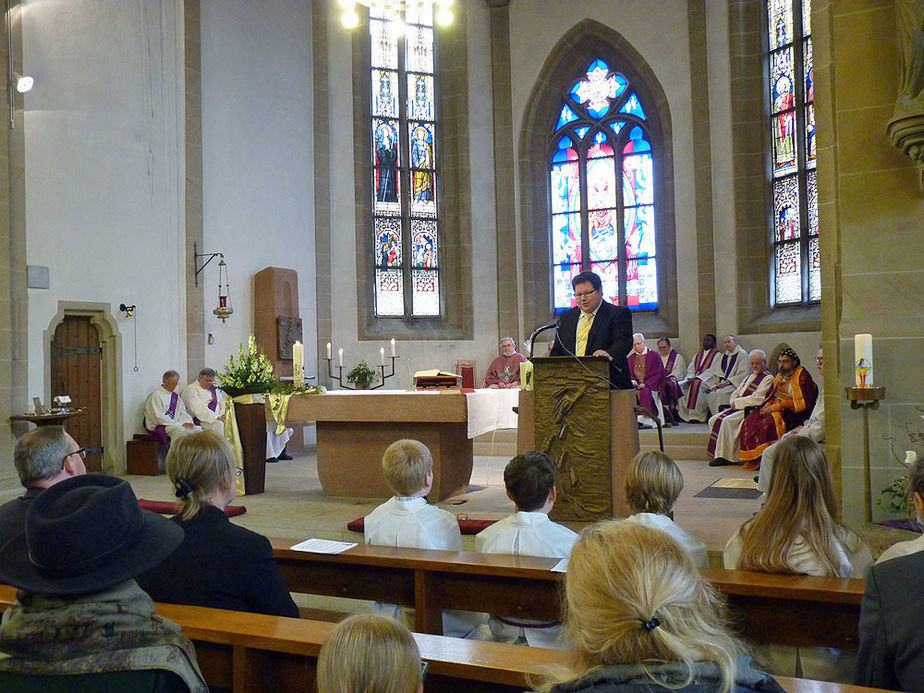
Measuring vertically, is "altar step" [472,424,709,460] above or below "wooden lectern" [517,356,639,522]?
below

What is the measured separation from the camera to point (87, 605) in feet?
5.23

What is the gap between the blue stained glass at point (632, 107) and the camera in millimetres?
13789

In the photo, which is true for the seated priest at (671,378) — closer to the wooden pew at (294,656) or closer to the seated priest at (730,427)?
the seated priest at (730,427)

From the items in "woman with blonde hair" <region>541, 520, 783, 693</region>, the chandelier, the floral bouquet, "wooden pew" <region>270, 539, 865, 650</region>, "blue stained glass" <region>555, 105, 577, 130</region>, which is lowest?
"wooden pew" <region>270, 539, 865, 650</region>

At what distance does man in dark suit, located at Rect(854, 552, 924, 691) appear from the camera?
172 cm

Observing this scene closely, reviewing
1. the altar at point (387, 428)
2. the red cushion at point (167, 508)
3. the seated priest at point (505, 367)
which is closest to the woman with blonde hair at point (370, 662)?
the red cushion at point (167, 508)

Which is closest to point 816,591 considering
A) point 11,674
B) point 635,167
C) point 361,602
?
point 11,674

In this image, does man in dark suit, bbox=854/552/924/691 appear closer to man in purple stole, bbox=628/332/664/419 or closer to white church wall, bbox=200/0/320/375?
man in purple stole, bbox=628/332/664/419

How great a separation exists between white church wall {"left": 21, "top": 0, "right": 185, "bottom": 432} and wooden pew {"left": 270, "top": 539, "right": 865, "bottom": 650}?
21.3ft

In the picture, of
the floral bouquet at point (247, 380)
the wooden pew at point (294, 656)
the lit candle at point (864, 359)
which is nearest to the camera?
the wooden pew at point (294, 656)

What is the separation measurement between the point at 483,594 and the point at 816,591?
112cm

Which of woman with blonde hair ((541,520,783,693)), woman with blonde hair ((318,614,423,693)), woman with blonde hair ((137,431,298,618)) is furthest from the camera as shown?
woman with blonde hair ((137,431,298,618))

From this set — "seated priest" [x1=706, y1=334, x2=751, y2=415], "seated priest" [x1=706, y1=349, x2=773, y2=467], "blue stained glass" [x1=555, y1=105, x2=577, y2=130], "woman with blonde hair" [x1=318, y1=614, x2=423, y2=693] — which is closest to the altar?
"seated priest" [x1=706, y1=349, x2=773, y2=467]

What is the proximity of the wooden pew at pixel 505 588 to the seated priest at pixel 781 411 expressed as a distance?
5.89 metres
